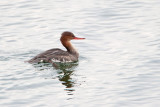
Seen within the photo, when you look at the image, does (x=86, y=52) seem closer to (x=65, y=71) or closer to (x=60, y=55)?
(x=60, y=55)

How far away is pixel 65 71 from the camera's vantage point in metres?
12.6

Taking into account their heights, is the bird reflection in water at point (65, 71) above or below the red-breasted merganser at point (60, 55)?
below

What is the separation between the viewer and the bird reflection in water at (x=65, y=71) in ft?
37.1

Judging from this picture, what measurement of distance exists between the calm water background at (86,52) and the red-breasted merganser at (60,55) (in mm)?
266

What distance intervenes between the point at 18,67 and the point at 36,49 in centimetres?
209

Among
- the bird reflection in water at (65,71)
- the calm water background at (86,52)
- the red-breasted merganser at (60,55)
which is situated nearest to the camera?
the calm water background at (86,52)

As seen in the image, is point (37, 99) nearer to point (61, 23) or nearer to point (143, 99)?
point (143, 99)

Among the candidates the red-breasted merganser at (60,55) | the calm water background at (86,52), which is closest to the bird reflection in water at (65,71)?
the calm water background at (86,52)

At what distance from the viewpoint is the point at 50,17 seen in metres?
18.0

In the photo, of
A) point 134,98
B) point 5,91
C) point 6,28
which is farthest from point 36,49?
point 134,98

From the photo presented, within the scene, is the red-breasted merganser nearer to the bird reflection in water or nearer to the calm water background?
the bird reflection in water

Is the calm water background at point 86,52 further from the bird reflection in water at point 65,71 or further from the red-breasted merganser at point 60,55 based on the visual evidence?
the red-breasted merganser at point 60,55

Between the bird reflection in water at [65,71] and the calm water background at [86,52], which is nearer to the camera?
the calm water background at [86,52]

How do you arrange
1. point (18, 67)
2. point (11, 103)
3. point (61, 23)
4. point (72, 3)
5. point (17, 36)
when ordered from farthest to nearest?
point (72, 3), point (61, 23), point (17, 36), point (18, 67), point (11, 103)
